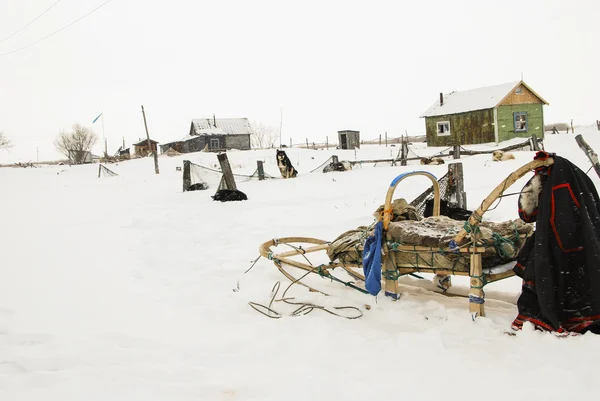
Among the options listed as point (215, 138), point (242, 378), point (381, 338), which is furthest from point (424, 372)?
point (215, 138)

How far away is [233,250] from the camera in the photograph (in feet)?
19.0

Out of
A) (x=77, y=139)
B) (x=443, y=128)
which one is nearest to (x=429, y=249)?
(x=443, y=128)

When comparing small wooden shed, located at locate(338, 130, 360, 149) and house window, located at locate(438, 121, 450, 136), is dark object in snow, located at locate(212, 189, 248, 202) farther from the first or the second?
small wooden shed, located at locate(338, 130, 360, 149)

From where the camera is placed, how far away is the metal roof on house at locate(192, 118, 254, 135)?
142 ft

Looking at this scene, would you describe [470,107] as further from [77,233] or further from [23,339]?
[23,339]

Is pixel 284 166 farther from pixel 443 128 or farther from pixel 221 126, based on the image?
pixel 221 126

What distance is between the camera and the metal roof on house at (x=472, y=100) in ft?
89.5

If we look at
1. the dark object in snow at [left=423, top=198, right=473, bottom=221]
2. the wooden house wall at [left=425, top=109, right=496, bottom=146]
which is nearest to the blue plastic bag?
the dark object in snow at [left=423, top=198, right=473, bottom=221]

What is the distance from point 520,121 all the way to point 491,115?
2.28 metres

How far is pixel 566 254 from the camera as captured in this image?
2607mm

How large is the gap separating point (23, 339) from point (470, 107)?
96.9 ft

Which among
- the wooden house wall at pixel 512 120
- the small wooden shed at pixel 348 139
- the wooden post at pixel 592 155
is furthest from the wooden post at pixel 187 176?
the small wooden shed at pixel 348 139

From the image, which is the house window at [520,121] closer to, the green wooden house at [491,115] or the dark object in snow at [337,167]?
the green wooden house at [491,115]

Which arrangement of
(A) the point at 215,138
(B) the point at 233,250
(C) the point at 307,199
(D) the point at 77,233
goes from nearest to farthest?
(B) the point at 233,250 < (D) the point at 77,233 < (C) the point at 307,199 < (A) the point at 215,138
